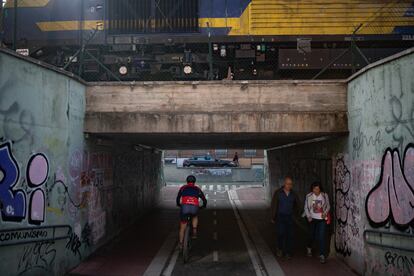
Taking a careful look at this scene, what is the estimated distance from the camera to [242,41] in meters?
11.8

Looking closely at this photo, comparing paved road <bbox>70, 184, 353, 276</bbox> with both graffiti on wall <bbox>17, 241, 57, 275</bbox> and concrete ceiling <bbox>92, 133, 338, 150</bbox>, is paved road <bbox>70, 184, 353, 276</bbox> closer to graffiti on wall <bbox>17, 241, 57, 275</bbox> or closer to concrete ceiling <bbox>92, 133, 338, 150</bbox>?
graffiti on wall <bbox>17, 241, 57, 275</bbox>

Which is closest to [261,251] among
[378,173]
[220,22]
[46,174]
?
[378,173]

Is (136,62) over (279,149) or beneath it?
over

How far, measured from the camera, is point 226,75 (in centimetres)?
1246

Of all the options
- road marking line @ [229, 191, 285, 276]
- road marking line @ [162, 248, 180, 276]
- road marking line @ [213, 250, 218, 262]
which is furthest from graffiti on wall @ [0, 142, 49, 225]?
road marking line @ [229, 191, 285, 276]

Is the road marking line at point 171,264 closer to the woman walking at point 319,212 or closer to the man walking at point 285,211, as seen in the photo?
the man walking at point 285,211

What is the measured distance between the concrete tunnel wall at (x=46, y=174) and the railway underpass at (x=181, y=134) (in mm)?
27

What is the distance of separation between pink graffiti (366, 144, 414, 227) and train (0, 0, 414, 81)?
17.2 feet

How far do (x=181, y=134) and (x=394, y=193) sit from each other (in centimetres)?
497

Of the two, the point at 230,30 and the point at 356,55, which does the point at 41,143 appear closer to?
the point at 230,30

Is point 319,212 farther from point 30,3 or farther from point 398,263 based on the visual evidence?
point 30,3

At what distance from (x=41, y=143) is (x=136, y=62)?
17.3ft

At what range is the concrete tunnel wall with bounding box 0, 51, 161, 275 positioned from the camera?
20.3ft

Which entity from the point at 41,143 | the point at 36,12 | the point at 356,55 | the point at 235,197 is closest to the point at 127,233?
the point at 41,143
